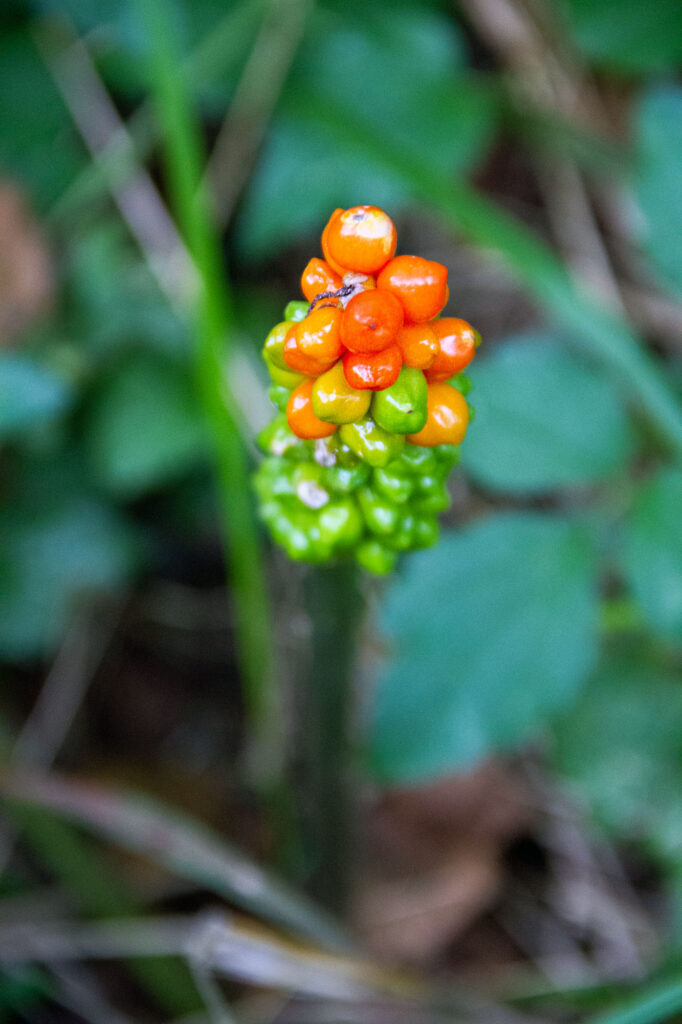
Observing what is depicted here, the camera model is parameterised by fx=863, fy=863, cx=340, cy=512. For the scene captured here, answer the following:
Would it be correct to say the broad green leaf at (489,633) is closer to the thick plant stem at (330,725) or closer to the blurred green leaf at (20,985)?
the thick plant stem at (330,725)

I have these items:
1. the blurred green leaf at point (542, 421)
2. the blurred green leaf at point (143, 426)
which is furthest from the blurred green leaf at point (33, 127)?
the blurred green leaf at point (542, 421)

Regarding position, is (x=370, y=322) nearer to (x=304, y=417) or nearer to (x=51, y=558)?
(x=304, y=417)

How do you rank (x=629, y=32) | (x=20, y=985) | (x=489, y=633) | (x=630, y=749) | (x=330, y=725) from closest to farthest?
(x=330, y=725) < (x=489, y=633) < (x=20, y=985) < (x=630, y=749) < (x=629, y=32)

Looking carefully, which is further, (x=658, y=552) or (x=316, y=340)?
(x=658, y=552)

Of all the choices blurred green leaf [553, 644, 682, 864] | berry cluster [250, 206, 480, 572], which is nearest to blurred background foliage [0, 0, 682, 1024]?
blurred green leaf [553, 644, 682, 864]

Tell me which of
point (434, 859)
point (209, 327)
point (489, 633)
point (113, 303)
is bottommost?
point (434, 859)

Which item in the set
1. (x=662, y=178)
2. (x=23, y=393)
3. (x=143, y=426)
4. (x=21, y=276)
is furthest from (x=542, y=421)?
(x=21, y=276)

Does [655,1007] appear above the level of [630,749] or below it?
above
